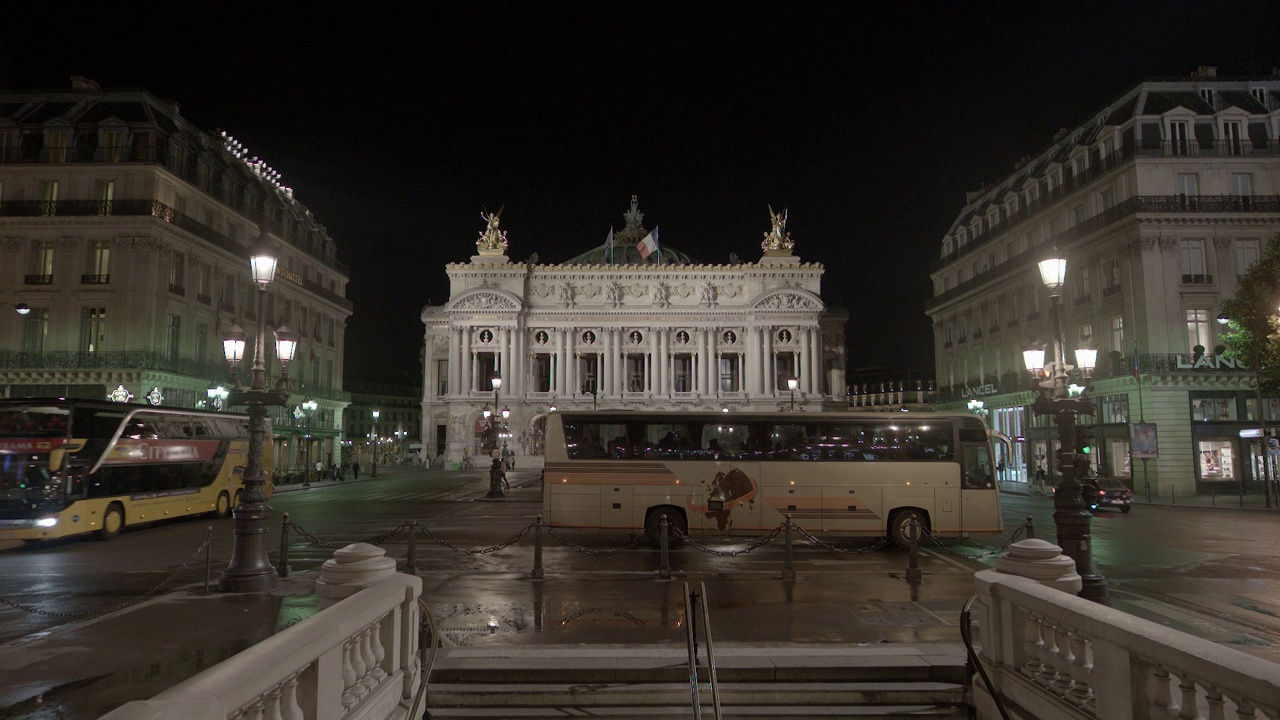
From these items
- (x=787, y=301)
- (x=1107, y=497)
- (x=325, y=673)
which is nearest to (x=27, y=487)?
(x=325, y=673)

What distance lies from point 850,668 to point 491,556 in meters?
10.2

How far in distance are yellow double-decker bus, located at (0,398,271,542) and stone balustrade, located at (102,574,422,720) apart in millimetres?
15911

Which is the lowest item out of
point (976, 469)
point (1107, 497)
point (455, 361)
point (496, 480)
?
point (1107, 497)

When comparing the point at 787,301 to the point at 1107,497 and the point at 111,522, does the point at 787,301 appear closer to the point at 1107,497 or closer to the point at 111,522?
the point at 1107,497

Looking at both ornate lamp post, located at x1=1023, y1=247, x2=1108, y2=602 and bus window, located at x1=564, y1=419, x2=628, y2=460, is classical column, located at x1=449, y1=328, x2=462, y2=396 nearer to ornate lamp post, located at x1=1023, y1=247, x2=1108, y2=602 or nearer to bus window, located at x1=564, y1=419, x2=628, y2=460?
bus window, located at x1=564, y1=419, x2=628, y2=460

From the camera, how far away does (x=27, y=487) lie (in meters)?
19.0

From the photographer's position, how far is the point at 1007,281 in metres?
51.8

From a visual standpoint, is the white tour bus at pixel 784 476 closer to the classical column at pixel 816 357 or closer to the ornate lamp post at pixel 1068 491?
the ornate lamp post at pixel 1068 491

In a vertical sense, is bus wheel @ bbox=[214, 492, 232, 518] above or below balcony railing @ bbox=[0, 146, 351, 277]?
below

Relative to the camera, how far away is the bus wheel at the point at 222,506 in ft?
85.5

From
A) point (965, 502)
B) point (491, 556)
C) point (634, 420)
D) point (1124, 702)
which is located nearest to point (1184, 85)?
point (965, 502)

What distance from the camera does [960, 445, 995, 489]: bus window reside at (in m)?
17.6

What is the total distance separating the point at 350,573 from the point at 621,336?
6970cm

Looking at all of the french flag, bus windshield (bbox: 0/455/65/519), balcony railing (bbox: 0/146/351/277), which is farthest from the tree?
balcony railing (bbox: 0/146/351/277)
